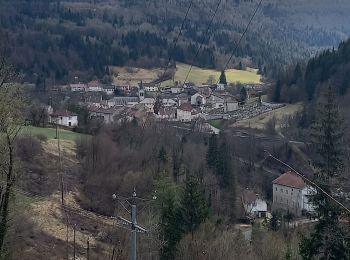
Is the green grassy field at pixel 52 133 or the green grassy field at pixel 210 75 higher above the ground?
the green grassy field at pixel 52 133

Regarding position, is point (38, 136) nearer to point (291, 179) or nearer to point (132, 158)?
point (132, 158)

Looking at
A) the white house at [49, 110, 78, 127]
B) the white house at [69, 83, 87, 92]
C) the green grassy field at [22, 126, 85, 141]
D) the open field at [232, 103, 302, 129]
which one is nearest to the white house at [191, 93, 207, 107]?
the open field at [232, 103, 302, 129]

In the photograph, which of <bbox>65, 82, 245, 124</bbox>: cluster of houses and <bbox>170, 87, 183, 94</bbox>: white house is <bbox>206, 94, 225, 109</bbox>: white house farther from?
<bbox>170, 87, 183, 94</bbox>: white house

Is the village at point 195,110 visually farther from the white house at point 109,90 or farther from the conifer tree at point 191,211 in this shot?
the conifer tree at point 191,211

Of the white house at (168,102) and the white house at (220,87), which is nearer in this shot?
the white house at (168,102)

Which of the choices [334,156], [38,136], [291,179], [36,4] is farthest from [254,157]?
[36,4]

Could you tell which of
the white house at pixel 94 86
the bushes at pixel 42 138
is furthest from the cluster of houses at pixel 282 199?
the white house at pixel 94 86
